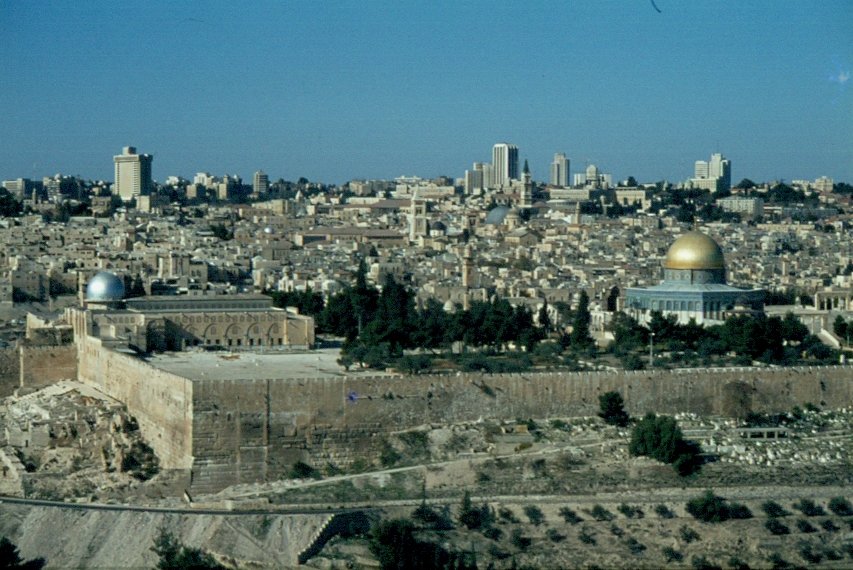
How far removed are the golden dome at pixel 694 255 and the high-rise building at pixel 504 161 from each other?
Answer: 92328 millimetres

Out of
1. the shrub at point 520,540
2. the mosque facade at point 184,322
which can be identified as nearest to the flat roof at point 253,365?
the mosque facade at point 184,322

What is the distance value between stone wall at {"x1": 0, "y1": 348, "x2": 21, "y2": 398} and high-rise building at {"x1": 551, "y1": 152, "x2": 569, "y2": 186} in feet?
349

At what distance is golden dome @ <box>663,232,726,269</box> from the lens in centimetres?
4362

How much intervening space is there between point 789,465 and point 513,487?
408cm

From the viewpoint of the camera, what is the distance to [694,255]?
43.6 meters

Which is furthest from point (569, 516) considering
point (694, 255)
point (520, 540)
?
point (694, 255)

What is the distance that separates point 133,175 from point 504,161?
107 ft

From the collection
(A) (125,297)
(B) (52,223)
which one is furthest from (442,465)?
(B) (52,223)

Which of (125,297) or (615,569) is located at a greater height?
(125,297)

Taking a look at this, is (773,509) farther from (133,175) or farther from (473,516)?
(133,175)

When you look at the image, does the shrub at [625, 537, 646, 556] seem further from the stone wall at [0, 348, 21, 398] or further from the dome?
the dome

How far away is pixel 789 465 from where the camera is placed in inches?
1153

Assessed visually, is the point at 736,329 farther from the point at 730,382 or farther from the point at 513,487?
the point at 513,487

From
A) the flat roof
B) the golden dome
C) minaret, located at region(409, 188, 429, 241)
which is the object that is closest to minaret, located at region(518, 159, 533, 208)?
minaret, located at region(409, 188, 429, 241)
